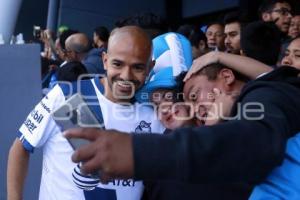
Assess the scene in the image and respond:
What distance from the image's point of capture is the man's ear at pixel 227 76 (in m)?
1.73

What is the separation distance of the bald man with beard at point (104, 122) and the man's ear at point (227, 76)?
1.59 feet

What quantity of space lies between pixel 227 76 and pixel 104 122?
2.12 ft

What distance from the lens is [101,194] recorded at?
2.17 meters

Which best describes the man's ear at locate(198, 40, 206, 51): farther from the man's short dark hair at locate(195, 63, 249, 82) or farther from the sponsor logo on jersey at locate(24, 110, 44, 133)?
the man's short dark hair at locate(195, 63, 249, 82)

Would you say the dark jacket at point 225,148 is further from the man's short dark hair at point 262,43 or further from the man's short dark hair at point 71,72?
the man's short dark hair at point 71,72

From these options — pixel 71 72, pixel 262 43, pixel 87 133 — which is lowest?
pixel 71 72

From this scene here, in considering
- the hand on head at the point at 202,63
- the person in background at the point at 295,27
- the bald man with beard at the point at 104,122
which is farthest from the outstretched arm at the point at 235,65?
the person in background at the point at 295,27

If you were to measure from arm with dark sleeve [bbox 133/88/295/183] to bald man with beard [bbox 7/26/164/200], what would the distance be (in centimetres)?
107

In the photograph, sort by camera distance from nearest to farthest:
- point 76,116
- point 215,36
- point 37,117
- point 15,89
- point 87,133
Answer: point 87,133 → point 76,116 → point 37,117 → point 15,89 → point 215,36

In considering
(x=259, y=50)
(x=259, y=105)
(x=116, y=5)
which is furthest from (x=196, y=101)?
(x=116, y=5)

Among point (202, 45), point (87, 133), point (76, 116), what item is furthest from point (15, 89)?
point (87, 133)

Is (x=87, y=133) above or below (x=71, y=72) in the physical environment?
above

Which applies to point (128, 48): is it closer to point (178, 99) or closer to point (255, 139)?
point (178, 99)

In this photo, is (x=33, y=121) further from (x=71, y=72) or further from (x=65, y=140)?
(x=71, y=72)
